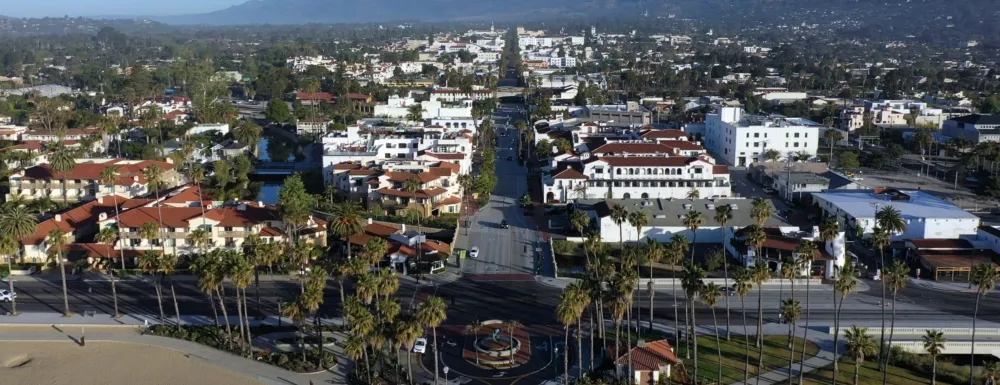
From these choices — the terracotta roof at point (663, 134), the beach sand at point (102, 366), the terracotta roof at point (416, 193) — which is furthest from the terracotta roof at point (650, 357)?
the terracotta roof at point (663, 134)

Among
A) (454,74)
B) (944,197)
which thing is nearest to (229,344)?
(944,197)

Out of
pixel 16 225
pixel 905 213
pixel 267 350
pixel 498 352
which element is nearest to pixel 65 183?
pixel 16 225

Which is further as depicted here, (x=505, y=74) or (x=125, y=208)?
(x=505, y=74)

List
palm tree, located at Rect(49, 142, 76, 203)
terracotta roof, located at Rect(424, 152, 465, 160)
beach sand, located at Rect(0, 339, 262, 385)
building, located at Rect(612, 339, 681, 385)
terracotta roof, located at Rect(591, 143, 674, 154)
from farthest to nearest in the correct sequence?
terracotta roof, located at Rect(591, 143, 674, 154)
terracotta roof, located at Rect(424, 152, 465, 160)
palm tree, located at Rect(49, 142, 76, 203)
beach sand, located at Rect(0, 339, 262, 385)
building, located at Rect(612, 339, 681, 385)

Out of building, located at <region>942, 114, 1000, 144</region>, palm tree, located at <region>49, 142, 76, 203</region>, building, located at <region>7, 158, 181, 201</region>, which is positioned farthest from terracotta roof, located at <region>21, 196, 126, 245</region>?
building, located at <region>942, 114, 1000, 144</region>

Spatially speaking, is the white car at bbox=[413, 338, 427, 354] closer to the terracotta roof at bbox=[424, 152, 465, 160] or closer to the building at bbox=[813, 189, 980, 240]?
the building at bbox=[813, 189, 980, 240]

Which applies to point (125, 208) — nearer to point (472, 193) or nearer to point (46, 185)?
point (46, 185)
